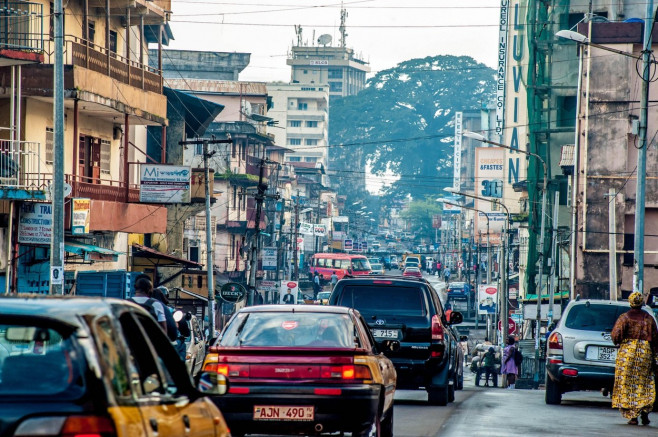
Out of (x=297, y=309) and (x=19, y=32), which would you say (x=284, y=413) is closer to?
(x=297, y=309)

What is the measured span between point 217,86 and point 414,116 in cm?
9102

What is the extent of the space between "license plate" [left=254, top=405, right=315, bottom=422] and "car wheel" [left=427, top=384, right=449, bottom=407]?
7.09m

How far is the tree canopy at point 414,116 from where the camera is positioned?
162m

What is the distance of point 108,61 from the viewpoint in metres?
33.5

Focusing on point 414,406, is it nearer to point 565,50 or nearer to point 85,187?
point 85,187

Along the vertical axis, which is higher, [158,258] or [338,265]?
[158,258]

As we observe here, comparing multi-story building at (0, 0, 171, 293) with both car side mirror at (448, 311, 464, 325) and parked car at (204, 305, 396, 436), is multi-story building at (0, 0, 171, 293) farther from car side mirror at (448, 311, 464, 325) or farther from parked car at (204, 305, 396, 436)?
parked car at (204, 305, 396, 436)

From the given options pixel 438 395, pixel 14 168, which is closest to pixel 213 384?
pixel 438 395

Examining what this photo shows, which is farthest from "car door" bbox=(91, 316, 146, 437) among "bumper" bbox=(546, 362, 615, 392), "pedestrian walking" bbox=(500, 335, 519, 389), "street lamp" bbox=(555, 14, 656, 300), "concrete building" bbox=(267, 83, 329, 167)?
"concrete building" bbox=(267, 83, 329, 167)

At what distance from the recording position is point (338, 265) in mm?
94188

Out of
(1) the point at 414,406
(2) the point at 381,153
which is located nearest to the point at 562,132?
(1) the point at 414,406

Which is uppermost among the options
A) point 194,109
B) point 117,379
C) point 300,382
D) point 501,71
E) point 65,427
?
point 501,71

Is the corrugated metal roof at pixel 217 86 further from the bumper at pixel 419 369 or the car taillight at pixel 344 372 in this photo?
the car taillight at pixel 344 372

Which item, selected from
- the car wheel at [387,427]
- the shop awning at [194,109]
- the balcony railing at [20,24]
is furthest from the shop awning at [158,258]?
the car wheel at [387,427]
